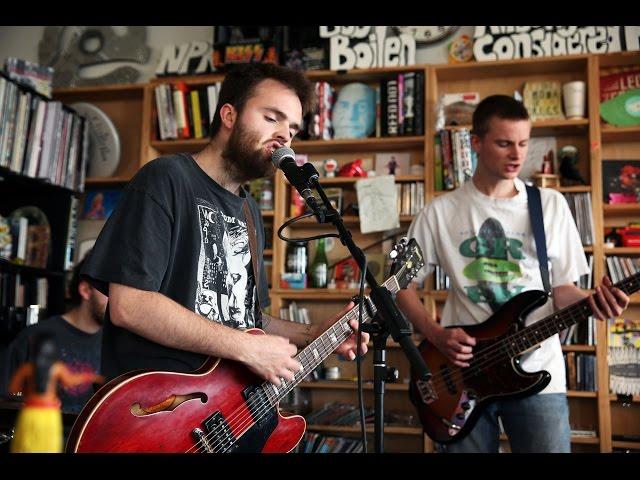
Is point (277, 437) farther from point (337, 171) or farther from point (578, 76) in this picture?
Result: point (578, 76)

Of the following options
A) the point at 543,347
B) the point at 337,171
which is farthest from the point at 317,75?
the point at 543,347

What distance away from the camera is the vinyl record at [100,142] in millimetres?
4004

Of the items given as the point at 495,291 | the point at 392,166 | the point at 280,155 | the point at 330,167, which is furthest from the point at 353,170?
the point at 280,155

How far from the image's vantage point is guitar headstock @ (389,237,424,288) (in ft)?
6.01

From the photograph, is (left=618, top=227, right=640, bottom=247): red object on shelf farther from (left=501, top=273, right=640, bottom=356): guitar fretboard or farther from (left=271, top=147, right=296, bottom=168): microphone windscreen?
(left=271, top=147, right=296, bottom=168): microphone windscreen

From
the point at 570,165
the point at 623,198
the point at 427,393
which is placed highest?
the point at 570,165

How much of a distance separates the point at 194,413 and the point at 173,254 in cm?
39

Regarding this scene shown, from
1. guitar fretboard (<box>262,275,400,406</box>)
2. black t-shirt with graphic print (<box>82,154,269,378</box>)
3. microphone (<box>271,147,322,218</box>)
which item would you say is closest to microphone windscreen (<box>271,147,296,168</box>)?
microphone (<box>271,147,322,218</box>)

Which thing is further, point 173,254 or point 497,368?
point 497,368

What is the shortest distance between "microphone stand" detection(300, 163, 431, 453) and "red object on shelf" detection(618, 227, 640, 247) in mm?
2402

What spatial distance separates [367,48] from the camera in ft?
12.2

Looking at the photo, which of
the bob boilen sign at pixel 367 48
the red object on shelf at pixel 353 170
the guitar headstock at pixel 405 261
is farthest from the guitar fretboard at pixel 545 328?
the bob boilen sign at pixel 367 48

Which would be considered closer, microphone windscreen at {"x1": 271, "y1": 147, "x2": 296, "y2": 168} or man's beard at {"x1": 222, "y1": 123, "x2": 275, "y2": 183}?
microphone windscreen at {"x1": 271, "y1": 147, "x2": 296, "y2": 168}

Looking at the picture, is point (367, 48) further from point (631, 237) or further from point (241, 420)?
point (241, 420)
